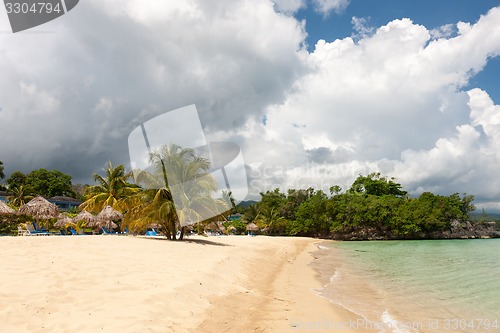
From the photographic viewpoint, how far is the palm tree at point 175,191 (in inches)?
663

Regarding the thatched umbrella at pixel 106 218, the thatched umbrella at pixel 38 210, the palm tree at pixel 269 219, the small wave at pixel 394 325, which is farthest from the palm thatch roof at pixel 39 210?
the palm tree at pixel 269 219

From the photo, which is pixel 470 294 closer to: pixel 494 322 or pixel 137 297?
pixel 494 322

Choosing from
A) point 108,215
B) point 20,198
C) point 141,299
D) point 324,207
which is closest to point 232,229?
point 324,207

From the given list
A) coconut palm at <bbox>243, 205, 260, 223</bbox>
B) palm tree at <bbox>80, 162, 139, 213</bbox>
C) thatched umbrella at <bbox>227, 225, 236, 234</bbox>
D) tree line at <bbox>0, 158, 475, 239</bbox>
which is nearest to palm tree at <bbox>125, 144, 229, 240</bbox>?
tree line at <bbox>0, 158, 475, 239</bbox>

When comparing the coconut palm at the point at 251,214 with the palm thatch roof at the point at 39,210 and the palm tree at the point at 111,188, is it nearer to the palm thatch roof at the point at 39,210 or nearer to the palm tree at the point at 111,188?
the palm tree at the point at 111,188

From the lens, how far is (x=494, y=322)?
6.86 metres

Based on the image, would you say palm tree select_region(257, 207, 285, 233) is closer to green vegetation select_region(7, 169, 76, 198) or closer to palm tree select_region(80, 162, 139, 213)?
palm tree select_region(80, 162, 139, 213)

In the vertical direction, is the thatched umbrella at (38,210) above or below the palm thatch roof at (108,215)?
above

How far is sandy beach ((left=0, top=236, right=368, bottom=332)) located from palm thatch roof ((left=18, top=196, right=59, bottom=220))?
15749mm

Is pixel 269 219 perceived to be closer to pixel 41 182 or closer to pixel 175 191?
pixel 175 191

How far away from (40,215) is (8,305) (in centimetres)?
2165

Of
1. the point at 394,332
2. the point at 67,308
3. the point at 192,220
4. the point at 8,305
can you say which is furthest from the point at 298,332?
→ the point at 192,220

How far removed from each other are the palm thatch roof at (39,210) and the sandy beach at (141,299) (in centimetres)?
1575

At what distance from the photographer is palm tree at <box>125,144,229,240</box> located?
16.8 metres
